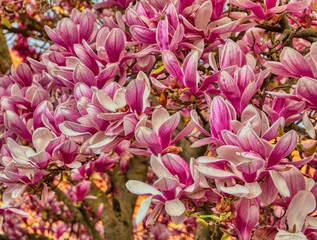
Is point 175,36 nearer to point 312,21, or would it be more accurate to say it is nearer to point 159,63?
point 159,63

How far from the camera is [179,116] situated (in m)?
1.60

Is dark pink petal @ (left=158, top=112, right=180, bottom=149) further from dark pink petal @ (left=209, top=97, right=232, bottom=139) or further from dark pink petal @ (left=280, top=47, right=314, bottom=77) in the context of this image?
dark pink petal @ (left=280, top=47, right=314, bottom=77)

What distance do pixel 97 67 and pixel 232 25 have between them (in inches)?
19.6

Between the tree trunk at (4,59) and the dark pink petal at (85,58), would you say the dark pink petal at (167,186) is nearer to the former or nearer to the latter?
the dark pink petal at (85,58)

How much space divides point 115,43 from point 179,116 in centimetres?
43

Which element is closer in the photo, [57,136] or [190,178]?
[190,178]

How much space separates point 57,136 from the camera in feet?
6.23

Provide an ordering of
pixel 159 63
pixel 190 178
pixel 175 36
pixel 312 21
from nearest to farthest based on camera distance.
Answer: pixel 190 178 < pixel 175 36 < pixel 159 63 < pixel 312 21

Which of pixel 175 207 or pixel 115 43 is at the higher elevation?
pixel 115 43

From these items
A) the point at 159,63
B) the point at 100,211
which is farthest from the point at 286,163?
the point at 100,211

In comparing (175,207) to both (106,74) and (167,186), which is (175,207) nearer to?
(167,186)

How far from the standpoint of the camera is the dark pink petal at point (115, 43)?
1.86 metres

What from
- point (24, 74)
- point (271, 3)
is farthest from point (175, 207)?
point (24, 74)

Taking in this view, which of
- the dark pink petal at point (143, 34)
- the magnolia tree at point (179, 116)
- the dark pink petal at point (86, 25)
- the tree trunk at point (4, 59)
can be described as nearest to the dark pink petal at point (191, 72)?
the magnolia tree at point (179, 116)
